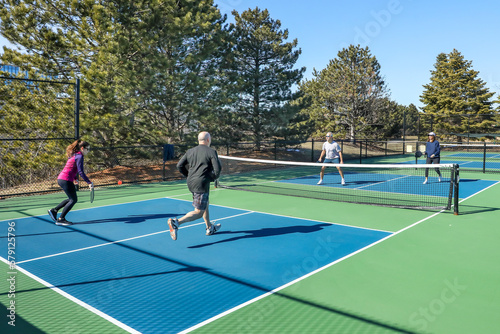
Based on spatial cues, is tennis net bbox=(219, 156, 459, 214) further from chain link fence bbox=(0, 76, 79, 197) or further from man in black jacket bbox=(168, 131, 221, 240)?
chain link fence bbox=(0, 76, 79, 197)

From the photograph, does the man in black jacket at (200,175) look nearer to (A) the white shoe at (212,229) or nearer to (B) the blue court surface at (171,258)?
(B) the blue court surface at (171,258)

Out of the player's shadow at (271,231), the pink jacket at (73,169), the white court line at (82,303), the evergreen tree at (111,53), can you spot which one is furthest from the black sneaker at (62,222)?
the evergreen tree at (111,53)

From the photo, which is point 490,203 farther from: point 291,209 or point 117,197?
point 117,197

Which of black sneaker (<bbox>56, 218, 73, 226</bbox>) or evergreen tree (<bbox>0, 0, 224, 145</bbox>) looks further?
evergreen tree (<bbox>0, 0, 224, 145</bbox>)

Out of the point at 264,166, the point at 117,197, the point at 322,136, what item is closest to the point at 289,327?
the point at 117,197

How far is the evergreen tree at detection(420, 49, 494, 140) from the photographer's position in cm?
4419

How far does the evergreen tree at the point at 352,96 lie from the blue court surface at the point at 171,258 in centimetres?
3588

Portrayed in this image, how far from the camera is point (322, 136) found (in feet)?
154

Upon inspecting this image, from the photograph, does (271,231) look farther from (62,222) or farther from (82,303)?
(62,222)

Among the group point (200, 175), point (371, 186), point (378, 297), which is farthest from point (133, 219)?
point (371, 186)

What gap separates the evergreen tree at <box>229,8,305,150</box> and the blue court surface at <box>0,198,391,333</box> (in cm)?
1852

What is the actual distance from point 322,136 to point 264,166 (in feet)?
78.8

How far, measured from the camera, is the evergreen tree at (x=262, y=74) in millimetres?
27625

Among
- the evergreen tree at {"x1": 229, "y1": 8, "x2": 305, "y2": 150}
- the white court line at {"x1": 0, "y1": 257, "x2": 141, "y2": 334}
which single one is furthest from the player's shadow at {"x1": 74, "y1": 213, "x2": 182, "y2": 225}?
the evergreen tree at {"x1": 229, "y1": 8, "x2": 305, "y2": 150}
